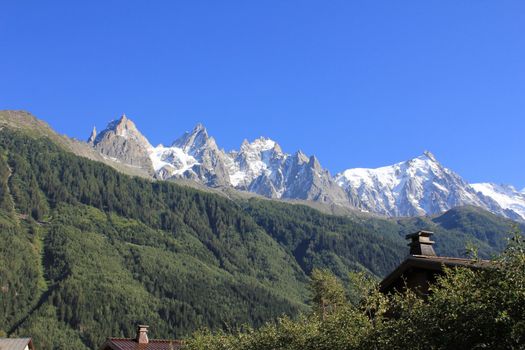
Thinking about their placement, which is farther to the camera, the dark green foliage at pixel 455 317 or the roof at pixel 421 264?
the roof at pixel 421 264

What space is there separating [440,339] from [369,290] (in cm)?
765

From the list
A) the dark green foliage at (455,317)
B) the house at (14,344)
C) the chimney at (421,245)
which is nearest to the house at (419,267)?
the chimney at (421,245)

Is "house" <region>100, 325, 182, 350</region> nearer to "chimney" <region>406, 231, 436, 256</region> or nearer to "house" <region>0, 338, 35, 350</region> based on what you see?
"house" <region>0, 338, 35, 350</region>

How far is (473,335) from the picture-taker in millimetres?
19281

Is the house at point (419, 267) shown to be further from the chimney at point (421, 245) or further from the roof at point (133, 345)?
the roof at point (133, 345)

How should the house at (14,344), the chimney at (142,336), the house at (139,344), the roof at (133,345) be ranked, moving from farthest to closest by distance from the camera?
the house at (14,344) → the chimney at (142,336) → the house at (139,344) → the roof at (133,345)

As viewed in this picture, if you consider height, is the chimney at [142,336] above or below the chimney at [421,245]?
below

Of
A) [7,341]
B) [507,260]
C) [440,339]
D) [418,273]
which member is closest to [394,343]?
[440,339]

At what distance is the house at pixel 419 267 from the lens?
3144 centimetres

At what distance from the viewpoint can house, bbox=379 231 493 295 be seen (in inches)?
1238

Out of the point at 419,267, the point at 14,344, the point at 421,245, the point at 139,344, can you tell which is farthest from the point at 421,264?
the point at 14,344

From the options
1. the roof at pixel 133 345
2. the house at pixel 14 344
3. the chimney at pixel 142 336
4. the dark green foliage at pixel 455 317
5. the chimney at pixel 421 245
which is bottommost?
the dark green foliage at pixel 455 317

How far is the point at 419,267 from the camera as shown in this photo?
3325 cm

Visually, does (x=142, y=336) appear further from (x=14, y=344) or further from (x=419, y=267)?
(x=419, y=267)
